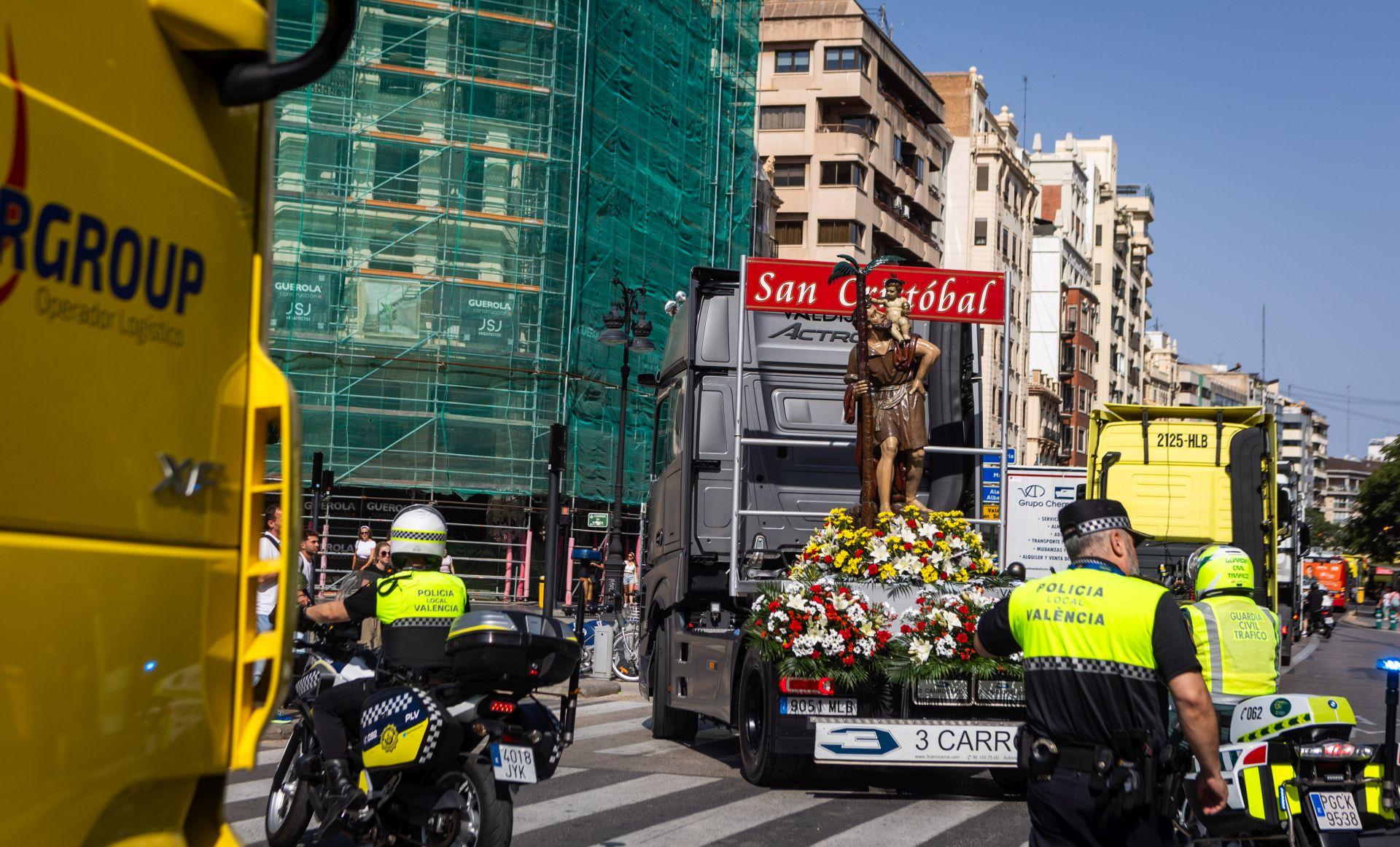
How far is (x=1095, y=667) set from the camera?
4.97 m

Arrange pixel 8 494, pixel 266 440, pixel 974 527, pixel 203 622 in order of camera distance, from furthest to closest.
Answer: pixel 974 527 < pixel 266 440 < pixel 203 622 < pixel 8 494

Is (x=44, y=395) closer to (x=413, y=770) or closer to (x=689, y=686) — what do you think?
(x=413, y=770)

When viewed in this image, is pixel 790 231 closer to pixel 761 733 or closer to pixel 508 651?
pixel 761 733

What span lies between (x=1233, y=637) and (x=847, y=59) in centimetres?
6425

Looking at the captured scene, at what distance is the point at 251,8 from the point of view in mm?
3217

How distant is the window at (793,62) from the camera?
2746 inches

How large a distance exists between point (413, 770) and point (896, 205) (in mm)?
68947

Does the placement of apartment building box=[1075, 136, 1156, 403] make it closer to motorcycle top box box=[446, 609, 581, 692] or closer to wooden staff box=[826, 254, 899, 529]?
wooden staff box=[826, 254, 899, 529]

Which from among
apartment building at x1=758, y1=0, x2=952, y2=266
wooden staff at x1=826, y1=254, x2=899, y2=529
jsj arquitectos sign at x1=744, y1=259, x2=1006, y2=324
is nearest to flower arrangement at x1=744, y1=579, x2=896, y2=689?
wooden staff at x1=826, y1=254, x2=899, y2=529

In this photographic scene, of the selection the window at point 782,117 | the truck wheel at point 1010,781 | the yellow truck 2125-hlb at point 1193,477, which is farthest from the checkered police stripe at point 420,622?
the window at point 782,117

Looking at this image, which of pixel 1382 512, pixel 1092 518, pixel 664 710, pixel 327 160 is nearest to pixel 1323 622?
pixel 327 160

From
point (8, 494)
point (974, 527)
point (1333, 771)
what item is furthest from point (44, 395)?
point (974, 527)

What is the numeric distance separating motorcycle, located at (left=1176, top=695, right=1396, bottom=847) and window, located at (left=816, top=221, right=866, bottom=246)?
61650 mm

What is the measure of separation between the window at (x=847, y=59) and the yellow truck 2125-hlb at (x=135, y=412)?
221 feet
